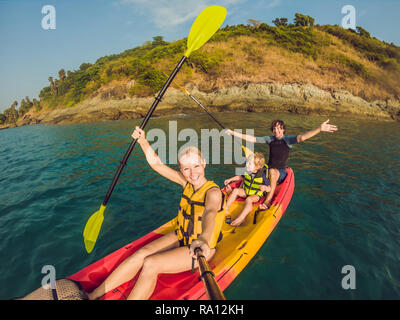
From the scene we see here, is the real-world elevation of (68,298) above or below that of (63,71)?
below

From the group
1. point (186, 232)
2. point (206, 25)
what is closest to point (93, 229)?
point (186, 232)

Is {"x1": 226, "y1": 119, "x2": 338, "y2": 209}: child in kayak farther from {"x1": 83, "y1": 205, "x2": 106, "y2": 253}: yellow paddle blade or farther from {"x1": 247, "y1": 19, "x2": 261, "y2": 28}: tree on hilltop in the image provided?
{"x1": 247, "y1": 19, "x2": 261, "y2": 28}: tree on hilltop

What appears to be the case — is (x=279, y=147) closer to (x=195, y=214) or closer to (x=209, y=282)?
(x=195, y=214)

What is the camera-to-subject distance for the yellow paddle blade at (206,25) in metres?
3.53

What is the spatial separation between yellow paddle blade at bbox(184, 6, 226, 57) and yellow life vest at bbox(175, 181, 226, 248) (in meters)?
2.65

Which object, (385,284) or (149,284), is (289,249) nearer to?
(385,284)

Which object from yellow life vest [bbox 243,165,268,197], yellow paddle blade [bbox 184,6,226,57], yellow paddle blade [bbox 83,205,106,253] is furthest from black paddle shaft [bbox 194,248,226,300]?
yellow paddle blade [bbox 184,6,226,57]

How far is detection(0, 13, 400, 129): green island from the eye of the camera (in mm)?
24641

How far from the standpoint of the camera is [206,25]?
3.58m

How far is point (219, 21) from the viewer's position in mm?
3568

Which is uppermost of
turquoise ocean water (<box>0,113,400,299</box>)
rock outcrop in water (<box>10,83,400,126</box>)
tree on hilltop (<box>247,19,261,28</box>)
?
tree on hilltop (<box>247,19,261,28</box>)

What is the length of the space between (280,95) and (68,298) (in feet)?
93.8

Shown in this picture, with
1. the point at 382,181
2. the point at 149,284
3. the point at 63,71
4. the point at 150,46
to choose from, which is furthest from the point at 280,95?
the point at 63,71

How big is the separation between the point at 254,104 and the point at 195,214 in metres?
25.8
